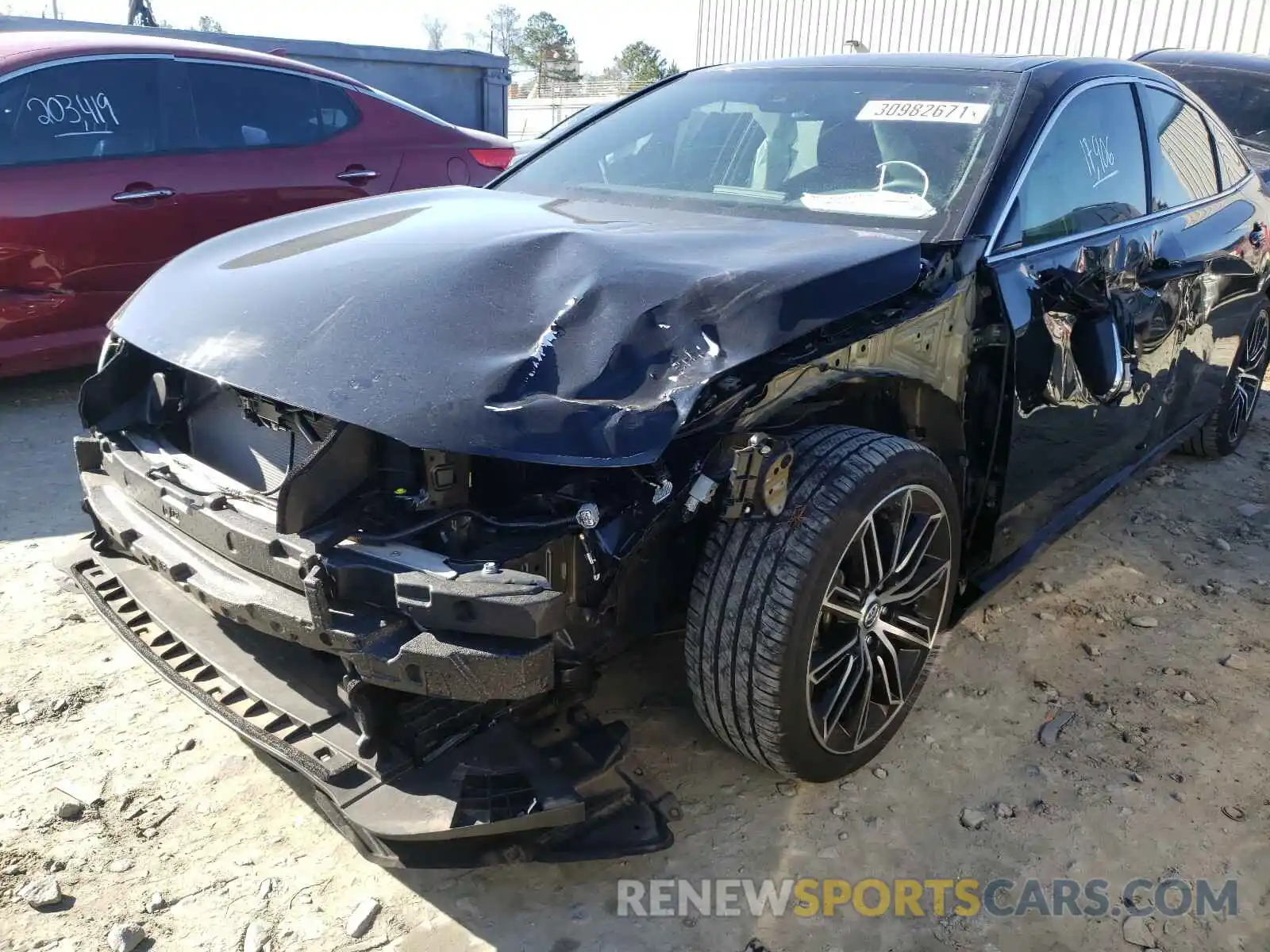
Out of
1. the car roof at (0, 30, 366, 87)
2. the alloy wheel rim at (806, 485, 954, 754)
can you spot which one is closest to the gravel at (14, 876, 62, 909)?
the alloy wheel rim at (806, 485, 954, 754)

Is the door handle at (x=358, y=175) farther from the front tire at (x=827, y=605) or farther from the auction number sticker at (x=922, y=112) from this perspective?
the front tire at (x=827, y=605)

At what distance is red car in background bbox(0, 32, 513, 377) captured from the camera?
450 centimetres

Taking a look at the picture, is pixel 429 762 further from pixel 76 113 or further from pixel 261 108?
pixel 261 108

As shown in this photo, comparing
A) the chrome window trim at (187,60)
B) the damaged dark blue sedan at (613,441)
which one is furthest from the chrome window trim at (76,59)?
the damaged dark blue sedan at (613,441)

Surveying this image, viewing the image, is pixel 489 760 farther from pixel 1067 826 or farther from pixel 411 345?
pixel 1067 826

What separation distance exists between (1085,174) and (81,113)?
432 centimetres

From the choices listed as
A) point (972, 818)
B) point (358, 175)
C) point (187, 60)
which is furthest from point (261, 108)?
point (972, 818)

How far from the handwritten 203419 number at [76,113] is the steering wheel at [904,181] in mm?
3800

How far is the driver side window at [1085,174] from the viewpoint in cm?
270

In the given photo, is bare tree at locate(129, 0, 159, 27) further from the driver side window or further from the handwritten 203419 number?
the driver side window

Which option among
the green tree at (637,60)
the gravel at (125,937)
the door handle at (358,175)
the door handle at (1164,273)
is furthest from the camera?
the green tree at (637,60)

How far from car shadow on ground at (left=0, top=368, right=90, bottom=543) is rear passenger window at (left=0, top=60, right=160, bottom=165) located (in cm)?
111

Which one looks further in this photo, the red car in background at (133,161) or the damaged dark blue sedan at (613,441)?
the red car in background at (133,161)

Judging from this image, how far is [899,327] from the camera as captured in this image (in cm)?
227
